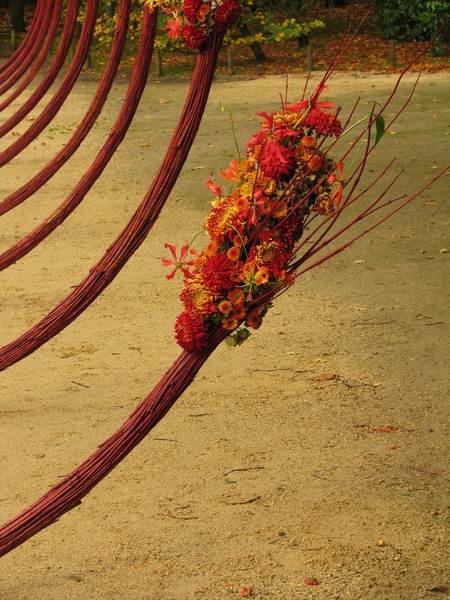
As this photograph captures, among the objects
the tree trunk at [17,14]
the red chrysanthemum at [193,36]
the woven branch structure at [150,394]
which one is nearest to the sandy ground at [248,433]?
the woven branch structure at [150,394]

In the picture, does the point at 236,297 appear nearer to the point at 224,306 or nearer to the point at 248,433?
the point at 224,306

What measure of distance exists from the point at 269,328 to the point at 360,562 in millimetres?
2296

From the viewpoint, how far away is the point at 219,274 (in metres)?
2.24

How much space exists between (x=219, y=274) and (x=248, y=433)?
191cm

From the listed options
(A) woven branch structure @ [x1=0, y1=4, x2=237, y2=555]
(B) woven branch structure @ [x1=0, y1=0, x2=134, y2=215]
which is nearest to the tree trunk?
(B) woven branch structure @ [x1=0, y1=0, x2=134, y2=215]

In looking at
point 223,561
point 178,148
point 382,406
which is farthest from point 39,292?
point 178,148

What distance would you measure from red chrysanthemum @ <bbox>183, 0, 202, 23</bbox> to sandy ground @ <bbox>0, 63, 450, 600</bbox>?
Answer: 172cm

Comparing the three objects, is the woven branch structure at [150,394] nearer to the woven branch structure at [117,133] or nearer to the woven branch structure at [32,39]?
the woven branch structure at [117,133]

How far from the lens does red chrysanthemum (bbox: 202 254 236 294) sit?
2.24 meters

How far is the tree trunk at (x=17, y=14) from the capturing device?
68.0ft

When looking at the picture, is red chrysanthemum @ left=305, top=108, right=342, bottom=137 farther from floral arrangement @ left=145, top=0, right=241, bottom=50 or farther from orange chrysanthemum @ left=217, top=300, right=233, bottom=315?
orange chrysanthemum @ left=217, top=300, right=233, bottom=315

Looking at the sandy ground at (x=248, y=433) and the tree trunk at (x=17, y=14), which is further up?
the tree trunk at (x=17, y=14)

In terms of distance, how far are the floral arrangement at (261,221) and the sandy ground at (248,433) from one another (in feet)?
3.65

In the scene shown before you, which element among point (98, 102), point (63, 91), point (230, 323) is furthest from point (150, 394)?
point (63, 91)
